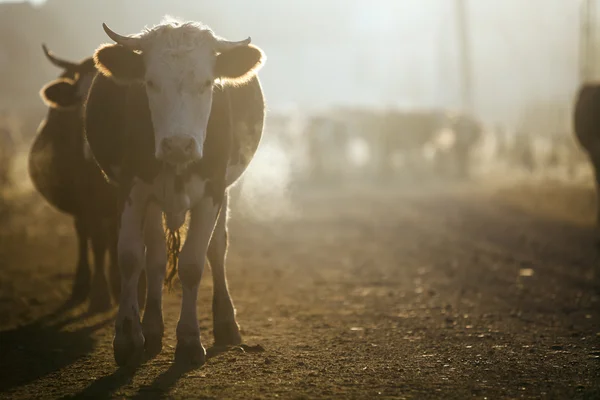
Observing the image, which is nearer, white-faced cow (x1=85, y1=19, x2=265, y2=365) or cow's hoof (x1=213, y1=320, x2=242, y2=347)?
white-faced cow (x1=85, y1=19, x2=265, y2=365)

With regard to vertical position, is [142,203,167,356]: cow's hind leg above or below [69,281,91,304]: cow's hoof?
above

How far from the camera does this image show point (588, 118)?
16.3 meters

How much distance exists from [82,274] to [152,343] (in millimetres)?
3151

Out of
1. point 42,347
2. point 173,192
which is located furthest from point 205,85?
point 42,347

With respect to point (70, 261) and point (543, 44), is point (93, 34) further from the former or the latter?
point (543, 44)

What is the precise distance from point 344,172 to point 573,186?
1552cm

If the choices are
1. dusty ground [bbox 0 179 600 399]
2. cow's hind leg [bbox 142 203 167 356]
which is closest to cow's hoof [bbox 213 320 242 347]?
dusty ground [bbox 0 179 600 399]

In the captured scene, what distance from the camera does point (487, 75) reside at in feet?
355

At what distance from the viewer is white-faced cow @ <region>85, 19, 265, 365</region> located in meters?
5.72

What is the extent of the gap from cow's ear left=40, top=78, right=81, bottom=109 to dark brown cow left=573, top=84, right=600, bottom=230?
10450 mm

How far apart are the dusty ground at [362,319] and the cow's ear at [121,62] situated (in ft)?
6.28

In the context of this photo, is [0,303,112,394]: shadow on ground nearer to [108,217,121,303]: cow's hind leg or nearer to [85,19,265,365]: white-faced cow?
[108,217,121,303]: cow's hind leg

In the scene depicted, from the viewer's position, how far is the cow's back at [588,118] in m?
16.2

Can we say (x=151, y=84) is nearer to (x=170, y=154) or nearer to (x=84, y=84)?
(x=170, y=154)
